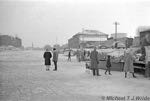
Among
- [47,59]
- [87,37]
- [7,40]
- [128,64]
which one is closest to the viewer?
[128,64]

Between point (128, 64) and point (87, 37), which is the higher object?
point (87, 37)

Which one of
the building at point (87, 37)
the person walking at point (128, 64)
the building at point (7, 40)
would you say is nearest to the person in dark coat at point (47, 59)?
the building at point (7, 40)

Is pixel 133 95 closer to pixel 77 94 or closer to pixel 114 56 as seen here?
pixel 77 94

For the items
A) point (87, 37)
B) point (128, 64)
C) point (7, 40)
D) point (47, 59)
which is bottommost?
point (128, 64)

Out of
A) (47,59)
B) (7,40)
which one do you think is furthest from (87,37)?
(47,59)

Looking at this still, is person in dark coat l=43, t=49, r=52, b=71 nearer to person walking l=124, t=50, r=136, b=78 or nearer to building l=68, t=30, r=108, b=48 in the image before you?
person walking l=124, t=50, r=136, b=78

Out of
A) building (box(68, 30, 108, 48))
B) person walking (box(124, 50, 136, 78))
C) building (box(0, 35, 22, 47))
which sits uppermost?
building (box(68, 30, 108, 48))

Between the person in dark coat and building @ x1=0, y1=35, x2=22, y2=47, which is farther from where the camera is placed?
the person in dark coat

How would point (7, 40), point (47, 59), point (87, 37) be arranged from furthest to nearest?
1. point (87, 37)
2. point (7, 40)
3. point (47, 59)

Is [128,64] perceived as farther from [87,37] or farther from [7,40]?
[87,37]

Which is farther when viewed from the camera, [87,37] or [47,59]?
[87,37]

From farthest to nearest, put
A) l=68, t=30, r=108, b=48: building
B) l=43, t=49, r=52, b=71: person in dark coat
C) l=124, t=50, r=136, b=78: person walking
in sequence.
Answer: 1. l=68, t=30, r=108, b=48: building
2. l=43, t=49, r=52, b=71: person in dark coat
3. l=124, t=50, r=136, b=78: person walking

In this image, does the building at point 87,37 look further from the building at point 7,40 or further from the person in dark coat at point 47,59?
the person in dark coat at point 47,59

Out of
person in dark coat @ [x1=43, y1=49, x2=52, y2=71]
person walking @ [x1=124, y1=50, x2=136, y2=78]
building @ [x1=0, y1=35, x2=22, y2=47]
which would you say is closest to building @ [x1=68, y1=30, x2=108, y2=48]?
building @ [x1=0, y1=35, x2=22, y2=47]
